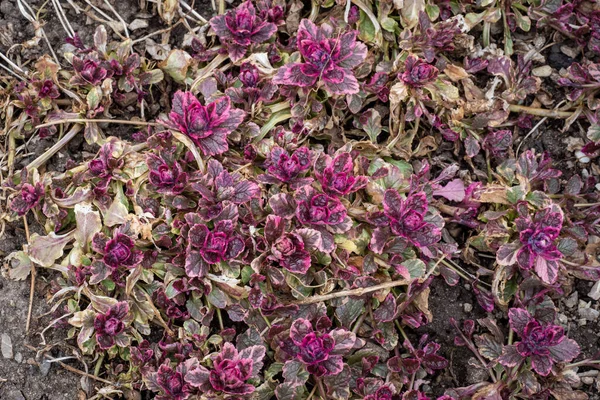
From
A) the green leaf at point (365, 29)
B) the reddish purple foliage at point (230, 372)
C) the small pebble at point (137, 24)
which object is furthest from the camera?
the small pebble at point (137, 24)

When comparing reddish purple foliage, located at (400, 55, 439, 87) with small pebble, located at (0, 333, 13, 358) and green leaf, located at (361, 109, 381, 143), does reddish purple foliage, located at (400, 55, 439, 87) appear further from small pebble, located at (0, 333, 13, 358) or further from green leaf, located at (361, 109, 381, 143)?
small pebble, located at (0, 333, 13, 358)

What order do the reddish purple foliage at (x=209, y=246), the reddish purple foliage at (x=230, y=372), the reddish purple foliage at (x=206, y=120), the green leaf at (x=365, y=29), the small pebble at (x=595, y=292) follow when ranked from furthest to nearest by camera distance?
1. the green leaf at (x=365, y=29)
2. the small pebble at (x=595, y=292)
3. the reddish purple foliage at (x=206, y=120)
4. the reddish purple foliage at (x=209, y=246)
5. the reddish purple foliage at (x=230, y=372)

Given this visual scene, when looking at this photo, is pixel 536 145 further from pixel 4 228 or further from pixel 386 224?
pixel 4 228

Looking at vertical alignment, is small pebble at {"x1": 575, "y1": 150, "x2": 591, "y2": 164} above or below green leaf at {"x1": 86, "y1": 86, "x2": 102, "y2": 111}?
below

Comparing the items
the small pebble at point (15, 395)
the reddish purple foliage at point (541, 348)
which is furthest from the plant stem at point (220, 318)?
the reddish purple foliage at point (541, 348)

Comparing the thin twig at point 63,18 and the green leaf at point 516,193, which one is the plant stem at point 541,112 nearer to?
the green leaf at point 516,193

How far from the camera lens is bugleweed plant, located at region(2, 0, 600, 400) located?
220cm

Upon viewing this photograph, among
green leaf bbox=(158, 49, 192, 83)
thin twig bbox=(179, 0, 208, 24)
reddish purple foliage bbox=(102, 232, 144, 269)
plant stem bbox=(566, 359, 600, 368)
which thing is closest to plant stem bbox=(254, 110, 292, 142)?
green leaf bbox=(158, 49, 192, 83)

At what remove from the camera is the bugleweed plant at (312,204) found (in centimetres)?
220

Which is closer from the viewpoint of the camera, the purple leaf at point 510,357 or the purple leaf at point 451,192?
the purple leaf at point 510,357

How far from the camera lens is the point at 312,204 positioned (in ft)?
7.30

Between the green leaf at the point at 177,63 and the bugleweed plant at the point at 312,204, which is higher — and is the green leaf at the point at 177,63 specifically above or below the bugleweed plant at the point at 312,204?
above

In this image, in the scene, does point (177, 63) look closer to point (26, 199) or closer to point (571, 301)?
point (26, 199)

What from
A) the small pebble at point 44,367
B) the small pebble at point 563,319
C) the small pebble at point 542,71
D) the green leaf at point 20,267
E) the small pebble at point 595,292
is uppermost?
the small pebble at point 542,71
